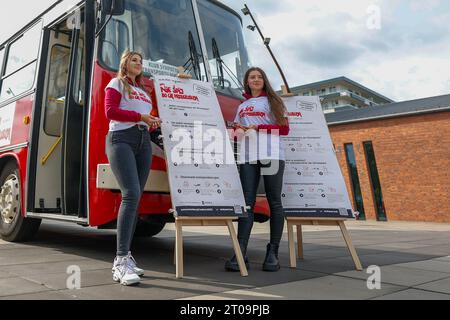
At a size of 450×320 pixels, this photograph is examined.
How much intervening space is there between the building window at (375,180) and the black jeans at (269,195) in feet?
65.2

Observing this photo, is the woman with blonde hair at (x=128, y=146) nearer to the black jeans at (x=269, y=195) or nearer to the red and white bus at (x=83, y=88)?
the red and white bus at (x=83, y=88)

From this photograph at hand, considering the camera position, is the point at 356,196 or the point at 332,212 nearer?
the point at 332,212

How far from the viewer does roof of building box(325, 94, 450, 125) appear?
834 inches

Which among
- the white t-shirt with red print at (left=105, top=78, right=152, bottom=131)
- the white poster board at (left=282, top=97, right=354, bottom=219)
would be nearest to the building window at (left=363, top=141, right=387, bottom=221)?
the white poster board at (left=282, top=97, right=354, bottom=219)

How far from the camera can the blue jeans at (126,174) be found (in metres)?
3.53

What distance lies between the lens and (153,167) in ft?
14.1

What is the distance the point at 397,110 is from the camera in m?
23.0

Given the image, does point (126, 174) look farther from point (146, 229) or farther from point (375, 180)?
point (375, 180)

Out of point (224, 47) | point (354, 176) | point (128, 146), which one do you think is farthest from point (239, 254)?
point (354, 176)

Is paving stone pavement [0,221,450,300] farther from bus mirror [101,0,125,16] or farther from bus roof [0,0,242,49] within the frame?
bus roof [0,0,242,49]

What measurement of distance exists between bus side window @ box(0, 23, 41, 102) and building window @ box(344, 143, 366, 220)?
2037 cm
